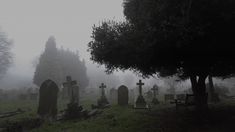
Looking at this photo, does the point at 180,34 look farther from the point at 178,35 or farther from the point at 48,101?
the point at 48,101

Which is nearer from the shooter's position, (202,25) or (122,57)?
(202,25)

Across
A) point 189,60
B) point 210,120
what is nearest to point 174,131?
point 210,120

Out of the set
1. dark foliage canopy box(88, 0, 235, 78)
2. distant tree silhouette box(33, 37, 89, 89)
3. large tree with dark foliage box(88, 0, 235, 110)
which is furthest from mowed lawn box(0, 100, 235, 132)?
distant tree silhouette box(33, 37, 89, 89)

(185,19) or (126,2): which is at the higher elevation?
(126,2)

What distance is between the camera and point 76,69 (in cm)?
5775

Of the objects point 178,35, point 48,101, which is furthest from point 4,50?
point 178,35

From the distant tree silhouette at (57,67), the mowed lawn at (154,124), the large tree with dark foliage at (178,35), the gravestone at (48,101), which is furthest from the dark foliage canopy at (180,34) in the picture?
the distant tree silhouette at (57,67)

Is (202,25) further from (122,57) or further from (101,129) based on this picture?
(101,129)

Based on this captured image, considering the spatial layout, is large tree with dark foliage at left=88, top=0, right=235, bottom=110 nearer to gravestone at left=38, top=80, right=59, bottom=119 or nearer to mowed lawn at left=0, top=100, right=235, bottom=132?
mowed lawn at left=0, top=100, right=235, bottom=132

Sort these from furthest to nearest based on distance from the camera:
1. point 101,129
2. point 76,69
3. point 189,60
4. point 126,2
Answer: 1. point 76,69
2. point 126,2
3. point 189,60
4. point 101,129

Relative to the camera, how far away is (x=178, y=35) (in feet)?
31.4

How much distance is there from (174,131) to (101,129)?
317 centimetres

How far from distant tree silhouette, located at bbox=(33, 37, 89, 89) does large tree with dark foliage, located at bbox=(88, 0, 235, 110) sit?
1548 inches

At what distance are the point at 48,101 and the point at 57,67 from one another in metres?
39.3
